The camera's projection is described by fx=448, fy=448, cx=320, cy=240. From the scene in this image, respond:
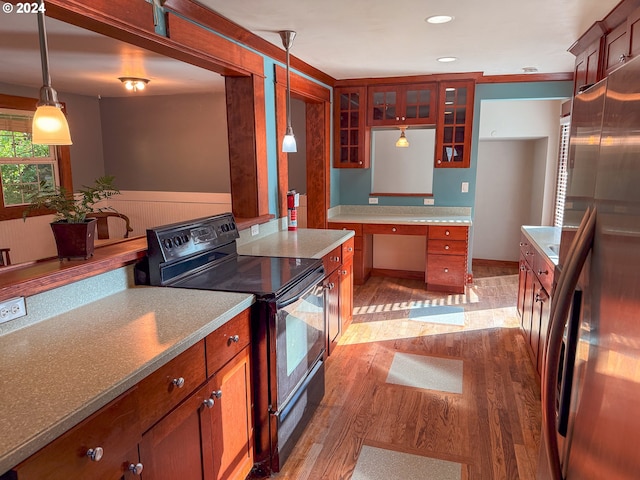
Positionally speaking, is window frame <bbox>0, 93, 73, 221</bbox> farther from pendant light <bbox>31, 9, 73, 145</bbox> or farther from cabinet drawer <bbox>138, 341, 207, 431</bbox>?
cabinet drawer <bbox>138, 341, 207, 431</bbox>

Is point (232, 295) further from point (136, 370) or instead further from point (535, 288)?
point (535, 288)

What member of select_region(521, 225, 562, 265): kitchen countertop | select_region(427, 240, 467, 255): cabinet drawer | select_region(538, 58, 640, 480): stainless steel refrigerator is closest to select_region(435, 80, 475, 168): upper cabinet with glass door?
select_region(427, 240, 467, 255): cabinet drawer

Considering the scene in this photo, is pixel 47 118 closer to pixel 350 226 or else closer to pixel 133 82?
pixel 133 82

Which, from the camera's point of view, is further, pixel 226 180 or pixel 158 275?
pixel 226 180

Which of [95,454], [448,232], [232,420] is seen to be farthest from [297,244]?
[448,232]

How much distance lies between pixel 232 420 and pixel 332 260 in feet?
4.82

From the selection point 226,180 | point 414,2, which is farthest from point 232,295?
point 226,180

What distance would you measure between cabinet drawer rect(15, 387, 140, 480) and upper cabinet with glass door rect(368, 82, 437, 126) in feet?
13.4

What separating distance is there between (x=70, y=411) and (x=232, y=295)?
88 centimetres

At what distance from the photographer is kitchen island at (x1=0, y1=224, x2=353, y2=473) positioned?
1006mm

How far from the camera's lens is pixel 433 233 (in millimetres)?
4590

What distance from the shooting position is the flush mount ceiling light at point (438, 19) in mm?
2543

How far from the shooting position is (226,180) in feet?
18.2

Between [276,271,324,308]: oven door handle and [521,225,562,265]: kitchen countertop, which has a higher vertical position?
[521,225,562,265]: kitchen countertop
